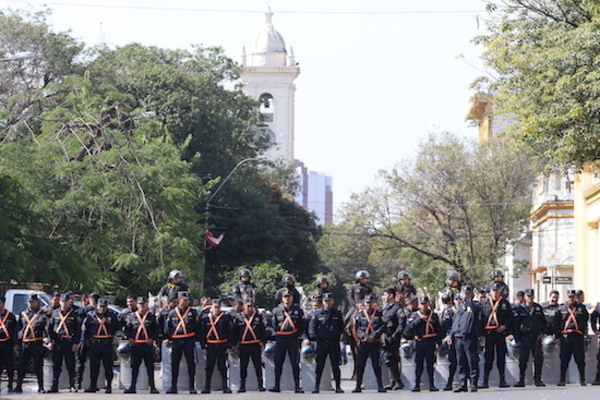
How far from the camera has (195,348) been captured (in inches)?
894

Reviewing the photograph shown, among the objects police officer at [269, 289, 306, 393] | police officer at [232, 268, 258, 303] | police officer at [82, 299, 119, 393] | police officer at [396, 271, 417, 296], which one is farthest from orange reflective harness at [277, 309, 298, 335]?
police officer at [396, 271, 417, 296]

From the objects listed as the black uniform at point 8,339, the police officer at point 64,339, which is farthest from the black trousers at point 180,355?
the black uniform at point 8,339

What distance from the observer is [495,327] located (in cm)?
2247

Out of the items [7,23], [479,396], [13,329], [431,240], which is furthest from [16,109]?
[479,396]

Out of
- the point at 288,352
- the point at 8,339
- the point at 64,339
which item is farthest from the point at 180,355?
the point at 8,339

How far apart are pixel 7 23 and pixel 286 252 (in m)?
19.2

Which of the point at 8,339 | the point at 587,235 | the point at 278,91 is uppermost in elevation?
the point at 278,91

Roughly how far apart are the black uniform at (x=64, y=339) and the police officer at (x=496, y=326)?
7433 millimetres

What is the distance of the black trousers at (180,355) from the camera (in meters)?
22.0

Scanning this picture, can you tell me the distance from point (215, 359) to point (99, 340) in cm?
212

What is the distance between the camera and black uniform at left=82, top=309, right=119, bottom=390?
22203 mm

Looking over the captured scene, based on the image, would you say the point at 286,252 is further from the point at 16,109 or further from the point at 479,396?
the point at 479,396

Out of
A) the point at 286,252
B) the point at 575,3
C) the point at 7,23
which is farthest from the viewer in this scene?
the point at 286,252

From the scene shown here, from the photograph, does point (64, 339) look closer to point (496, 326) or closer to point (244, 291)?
point (244, 291)
